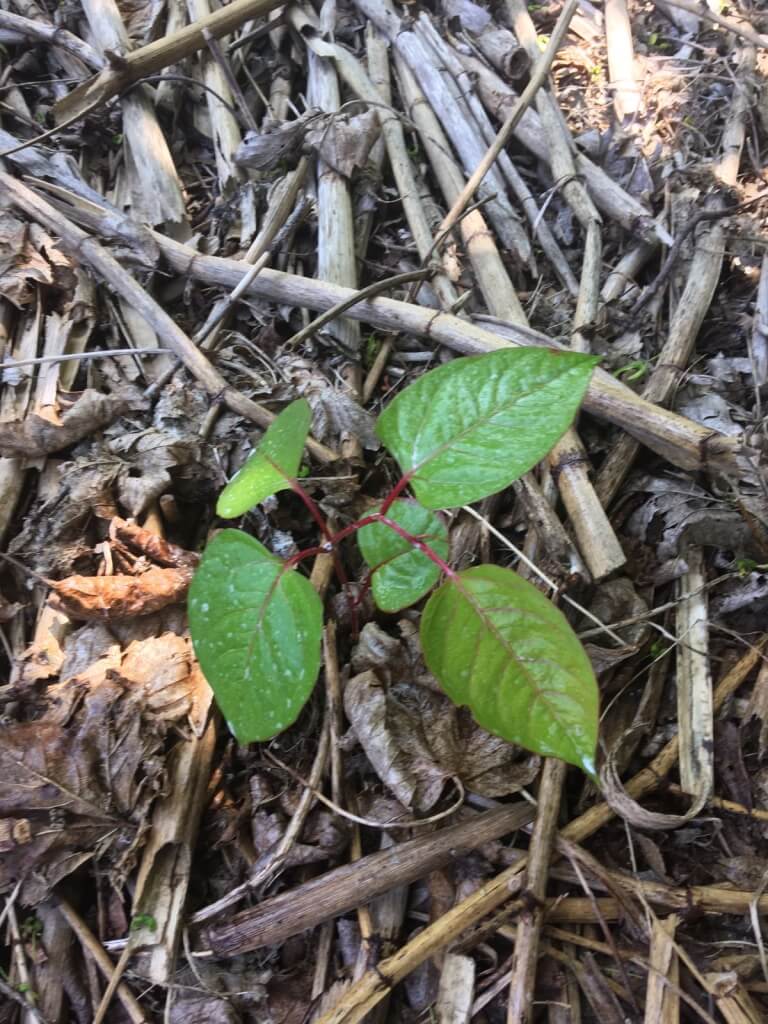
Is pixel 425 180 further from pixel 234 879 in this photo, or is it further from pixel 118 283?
pixel 234 879

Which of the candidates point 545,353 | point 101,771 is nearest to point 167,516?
point 101,771

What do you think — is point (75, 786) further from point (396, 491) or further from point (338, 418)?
point (338, 418)

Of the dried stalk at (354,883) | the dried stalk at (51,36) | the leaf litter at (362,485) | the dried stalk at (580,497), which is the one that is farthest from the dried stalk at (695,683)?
the dried stalk at (51,36)

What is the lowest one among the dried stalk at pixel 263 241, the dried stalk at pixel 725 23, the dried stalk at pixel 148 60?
the dried stalk at pixel 263 241

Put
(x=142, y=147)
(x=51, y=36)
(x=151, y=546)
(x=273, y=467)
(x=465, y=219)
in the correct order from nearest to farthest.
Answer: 1. (x=273, y=467)
2. (x=151, y=546)
3. (x=465, y=219)
4. (x=142, y=147)
5. (x=51, y=36)

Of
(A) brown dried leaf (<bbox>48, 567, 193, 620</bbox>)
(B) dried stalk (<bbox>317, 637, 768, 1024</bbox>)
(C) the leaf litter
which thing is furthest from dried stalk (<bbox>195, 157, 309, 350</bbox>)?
(B) dried stalk (<bbox>317, 637, 768, 1024</bbox>)

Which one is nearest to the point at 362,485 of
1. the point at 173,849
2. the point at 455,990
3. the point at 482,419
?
the point at 482,419

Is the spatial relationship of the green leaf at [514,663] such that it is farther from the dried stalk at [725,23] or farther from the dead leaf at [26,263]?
the dried stalk at [725,23]

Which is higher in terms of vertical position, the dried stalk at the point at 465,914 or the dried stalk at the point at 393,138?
the dried stalk at the point at 393,138
